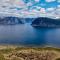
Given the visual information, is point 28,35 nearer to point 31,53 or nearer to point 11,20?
point 31,53

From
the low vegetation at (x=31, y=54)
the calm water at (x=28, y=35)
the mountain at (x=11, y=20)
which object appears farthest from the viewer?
the mountain at (x=11, y=20)

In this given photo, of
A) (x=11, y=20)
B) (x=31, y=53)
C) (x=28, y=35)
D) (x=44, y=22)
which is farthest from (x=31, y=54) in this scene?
(x=11, y=20)

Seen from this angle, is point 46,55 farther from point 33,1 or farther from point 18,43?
point 33,1

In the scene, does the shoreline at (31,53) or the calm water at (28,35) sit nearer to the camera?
the shoreline at (31,53)

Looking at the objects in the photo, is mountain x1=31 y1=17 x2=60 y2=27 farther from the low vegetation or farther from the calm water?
the low vegetation

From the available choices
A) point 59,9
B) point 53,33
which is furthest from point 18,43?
point 59,9

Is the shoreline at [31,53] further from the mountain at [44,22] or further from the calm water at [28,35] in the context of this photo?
the mountain at [44,22]

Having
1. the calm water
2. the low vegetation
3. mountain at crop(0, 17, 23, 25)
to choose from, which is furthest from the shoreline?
mountain at crop(0, 17, 23, 25)

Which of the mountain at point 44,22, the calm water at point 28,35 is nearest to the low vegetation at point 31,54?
the calm water at point 28,35
